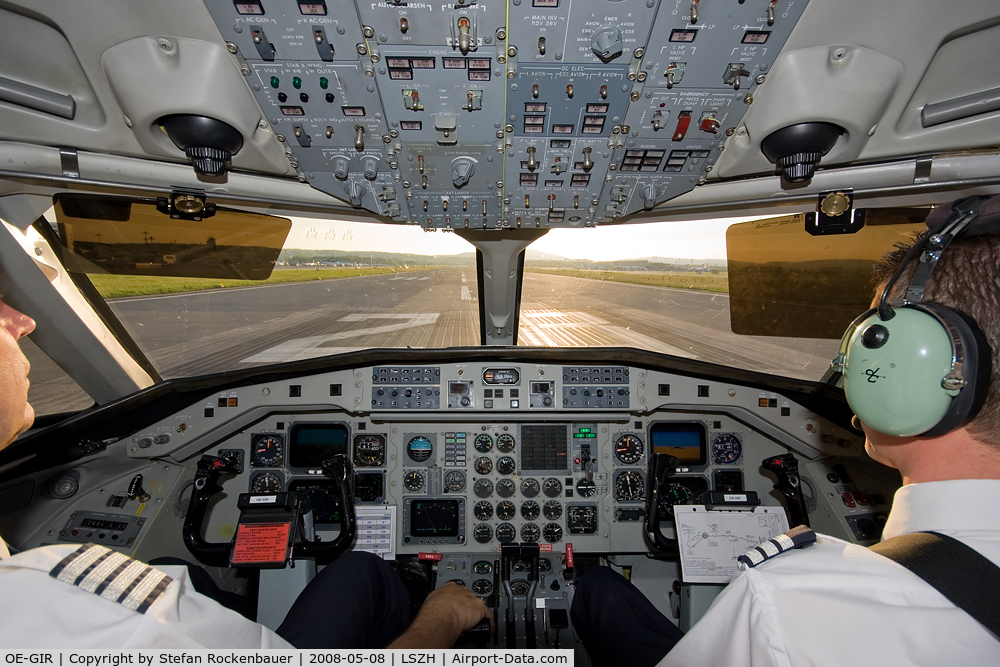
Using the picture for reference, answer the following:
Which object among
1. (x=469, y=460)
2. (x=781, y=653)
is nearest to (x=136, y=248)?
(x=469, y=460)

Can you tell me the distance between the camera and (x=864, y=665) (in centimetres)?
68

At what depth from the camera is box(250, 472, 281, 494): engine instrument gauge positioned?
3.10 metres

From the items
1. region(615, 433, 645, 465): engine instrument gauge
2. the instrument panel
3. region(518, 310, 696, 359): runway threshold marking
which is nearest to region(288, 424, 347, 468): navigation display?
the instrument panel

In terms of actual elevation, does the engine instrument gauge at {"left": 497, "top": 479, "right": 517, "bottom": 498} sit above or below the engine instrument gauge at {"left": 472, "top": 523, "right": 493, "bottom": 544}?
above

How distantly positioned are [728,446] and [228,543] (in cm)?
330

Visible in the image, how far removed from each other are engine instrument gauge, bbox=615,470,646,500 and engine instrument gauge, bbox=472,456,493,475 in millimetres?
886

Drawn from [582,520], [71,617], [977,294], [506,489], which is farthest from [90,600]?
[582,520]

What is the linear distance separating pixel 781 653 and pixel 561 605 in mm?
2601

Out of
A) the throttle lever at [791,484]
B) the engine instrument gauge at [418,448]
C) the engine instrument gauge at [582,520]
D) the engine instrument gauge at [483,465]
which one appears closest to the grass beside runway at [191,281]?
the engine instrument gauge at [418,448]

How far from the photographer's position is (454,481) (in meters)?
3.12

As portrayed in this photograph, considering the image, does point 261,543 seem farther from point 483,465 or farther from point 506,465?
point 506,465

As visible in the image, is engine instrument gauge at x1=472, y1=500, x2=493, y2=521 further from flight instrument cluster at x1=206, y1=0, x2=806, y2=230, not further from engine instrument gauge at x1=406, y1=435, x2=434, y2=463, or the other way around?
flight instrument cluster at x1=206, y1=0, x2=806, y2=230

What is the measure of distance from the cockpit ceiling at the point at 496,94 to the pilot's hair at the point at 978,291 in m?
0.68

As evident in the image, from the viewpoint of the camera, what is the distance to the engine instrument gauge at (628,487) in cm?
310
